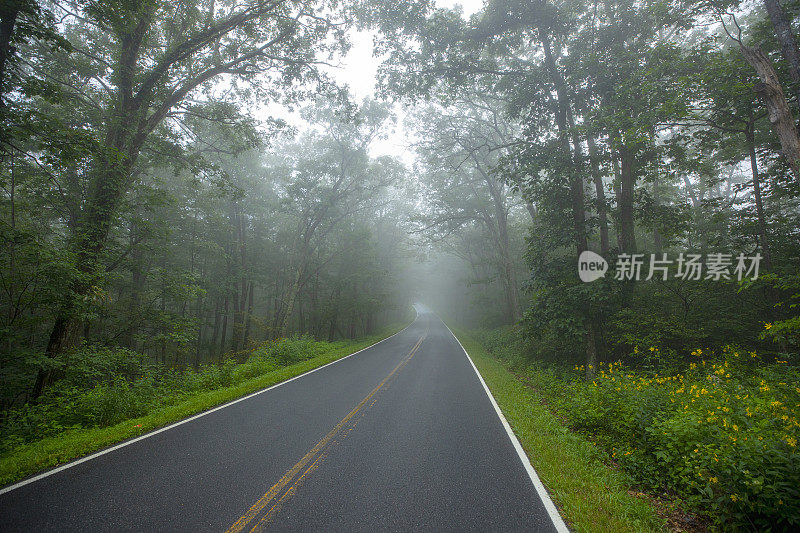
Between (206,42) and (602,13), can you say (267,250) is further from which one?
(602,13)

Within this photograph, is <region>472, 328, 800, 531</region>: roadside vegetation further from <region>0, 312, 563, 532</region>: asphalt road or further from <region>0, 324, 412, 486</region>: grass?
<region>0, 324, 412, 486</region>: grass

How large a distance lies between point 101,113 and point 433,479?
13.6m

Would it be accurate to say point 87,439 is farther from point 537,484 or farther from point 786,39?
point 786,39

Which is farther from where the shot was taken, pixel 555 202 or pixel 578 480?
pixel 555 202

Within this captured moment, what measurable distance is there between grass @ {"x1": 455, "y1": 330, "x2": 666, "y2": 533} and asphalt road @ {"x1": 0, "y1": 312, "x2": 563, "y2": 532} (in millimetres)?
298

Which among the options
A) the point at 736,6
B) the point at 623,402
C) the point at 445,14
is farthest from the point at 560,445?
the point at 445,14

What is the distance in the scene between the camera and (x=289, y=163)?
926 inches

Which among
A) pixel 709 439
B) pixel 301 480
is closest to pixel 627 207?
pixel 709 439

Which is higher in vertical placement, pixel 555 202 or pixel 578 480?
pixel 555 202

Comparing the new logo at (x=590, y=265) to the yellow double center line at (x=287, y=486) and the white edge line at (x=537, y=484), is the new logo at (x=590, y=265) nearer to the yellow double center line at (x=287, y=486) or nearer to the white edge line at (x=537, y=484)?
the white edge line at (x=537, y=484)

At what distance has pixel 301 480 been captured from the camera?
3.75m

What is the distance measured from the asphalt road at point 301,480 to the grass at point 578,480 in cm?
30

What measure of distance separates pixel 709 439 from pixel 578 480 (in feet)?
5.22

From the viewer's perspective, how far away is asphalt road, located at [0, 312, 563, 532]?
306 centimetres
